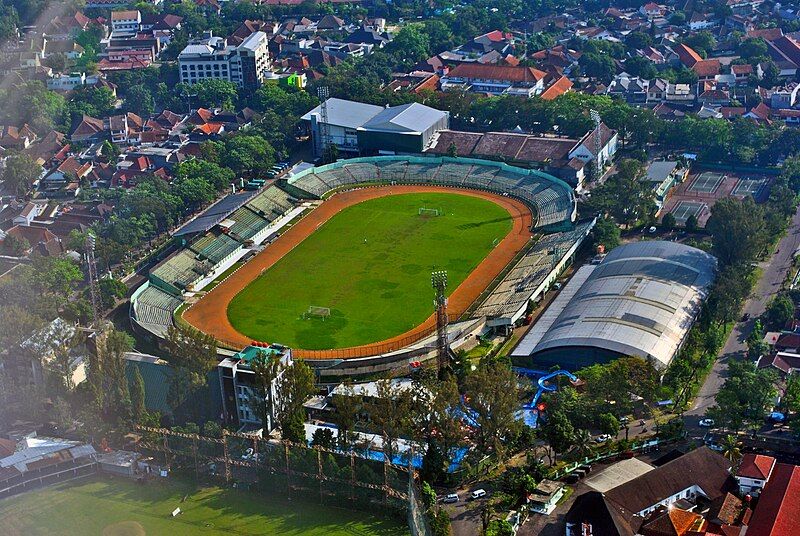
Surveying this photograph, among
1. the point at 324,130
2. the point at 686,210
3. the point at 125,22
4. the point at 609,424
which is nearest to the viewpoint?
the point at 609,424

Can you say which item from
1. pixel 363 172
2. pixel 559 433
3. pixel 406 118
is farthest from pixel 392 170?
pixel 559 433

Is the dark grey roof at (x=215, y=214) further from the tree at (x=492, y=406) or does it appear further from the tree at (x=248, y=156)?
the tree at (x=492, y=406)

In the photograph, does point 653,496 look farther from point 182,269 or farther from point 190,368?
point 182,269

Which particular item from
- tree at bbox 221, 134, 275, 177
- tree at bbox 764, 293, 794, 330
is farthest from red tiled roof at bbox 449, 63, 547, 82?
tree at bbox 764, 293, 794, 330

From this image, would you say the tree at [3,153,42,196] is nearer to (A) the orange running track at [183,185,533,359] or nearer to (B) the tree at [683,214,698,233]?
(A) the orange running track at [183,185,533,359]

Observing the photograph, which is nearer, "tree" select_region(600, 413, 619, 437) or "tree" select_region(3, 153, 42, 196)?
"tree" select_region(600, 413, 619, 437)

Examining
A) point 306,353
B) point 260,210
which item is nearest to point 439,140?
point 260,210

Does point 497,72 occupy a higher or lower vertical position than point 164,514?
higher

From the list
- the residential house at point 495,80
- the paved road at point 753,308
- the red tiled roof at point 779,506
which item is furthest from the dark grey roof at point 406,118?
the red tiled roof at point 779,506
